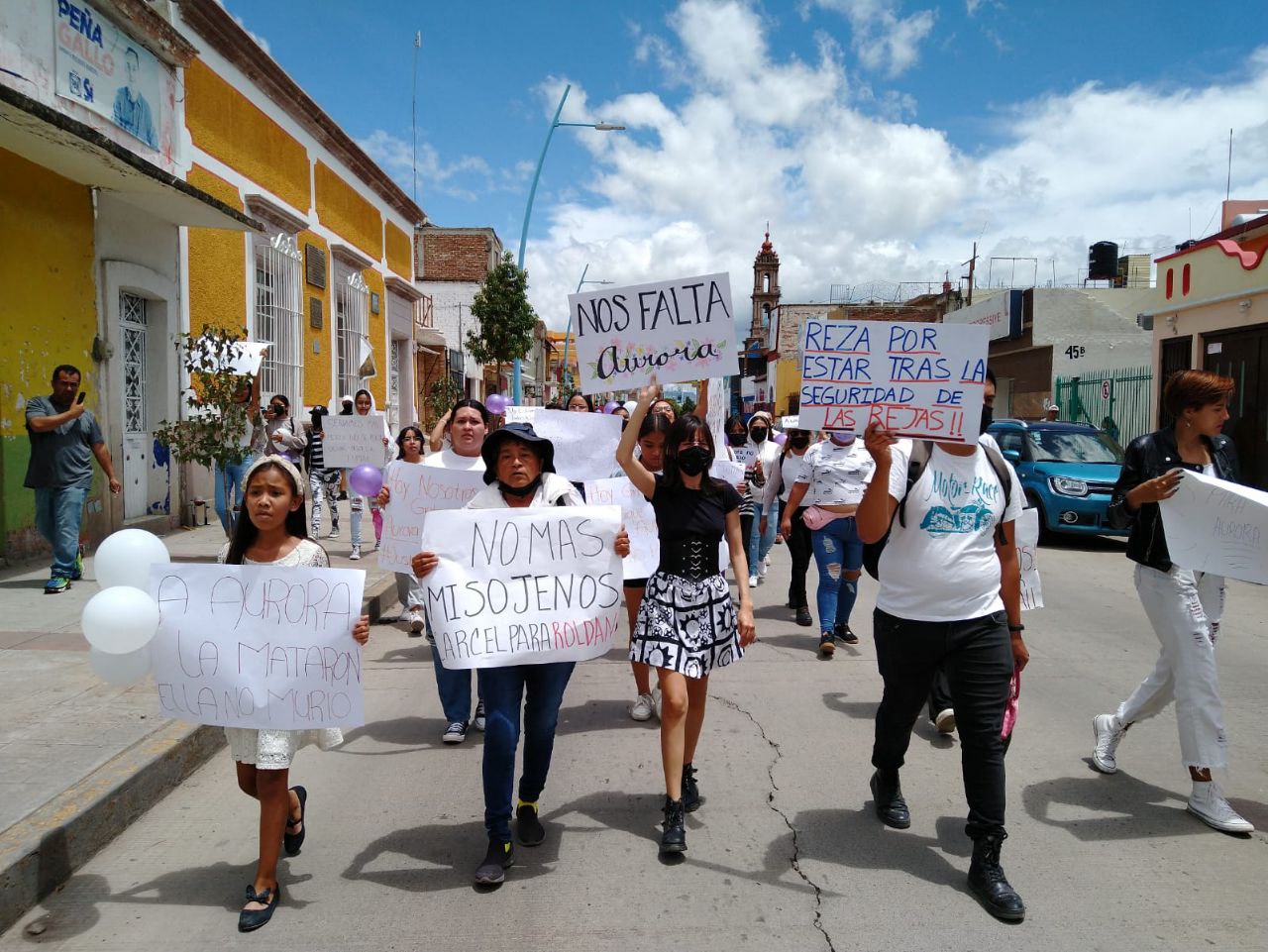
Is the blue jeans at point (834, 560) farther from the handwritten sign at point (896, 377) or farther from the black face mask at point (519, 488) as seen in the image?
the black face mask at point (519, 488)

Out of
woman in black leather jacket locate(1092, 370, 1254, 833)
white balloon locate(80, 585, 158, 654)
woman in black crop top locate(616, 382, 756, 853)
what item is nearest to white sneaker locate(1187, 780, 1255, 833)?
woman in black leather jacket locate(1092, 370, 1254, 833)

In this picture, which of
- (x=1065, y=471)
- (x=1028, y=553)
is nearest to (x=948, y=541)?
(x=1028, y=553)

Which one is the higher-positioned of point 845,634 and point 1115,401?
point 1115,401

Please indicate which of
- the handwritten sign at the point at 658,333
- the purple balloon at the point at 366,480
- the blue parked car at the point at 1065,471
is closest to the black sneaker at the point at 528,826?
the handwritten sign at the point at 658,333

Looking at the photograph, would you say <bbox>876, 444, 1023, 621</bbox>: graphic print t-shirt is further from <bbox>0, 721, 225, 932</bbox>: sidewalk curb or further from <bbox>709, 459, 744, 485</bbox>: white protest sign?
<bbox>0, 721, 225, 932</bbox>: sidewalk curb

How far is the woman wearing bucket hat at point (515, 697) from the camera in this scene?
11.5ft

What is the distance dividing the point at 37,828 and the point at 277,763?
3.41ft

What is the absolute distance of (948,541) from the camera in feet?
11.5

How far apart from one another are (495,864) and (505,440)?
1.64 m

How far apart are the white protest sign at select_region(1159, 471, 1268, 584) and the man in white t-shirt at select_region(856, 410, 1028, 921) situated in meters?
0.81

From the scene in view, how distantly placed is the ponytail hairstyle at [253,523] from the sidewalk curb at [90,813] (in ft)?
3.92

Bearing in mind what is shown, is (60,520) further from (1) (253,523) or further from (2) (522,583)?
(2) (522,583)

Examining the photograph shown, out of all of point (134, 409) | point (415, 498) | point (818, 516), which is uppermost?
point (134, 409)

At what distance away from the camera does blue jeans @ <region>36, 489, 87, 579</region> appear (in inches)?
314
